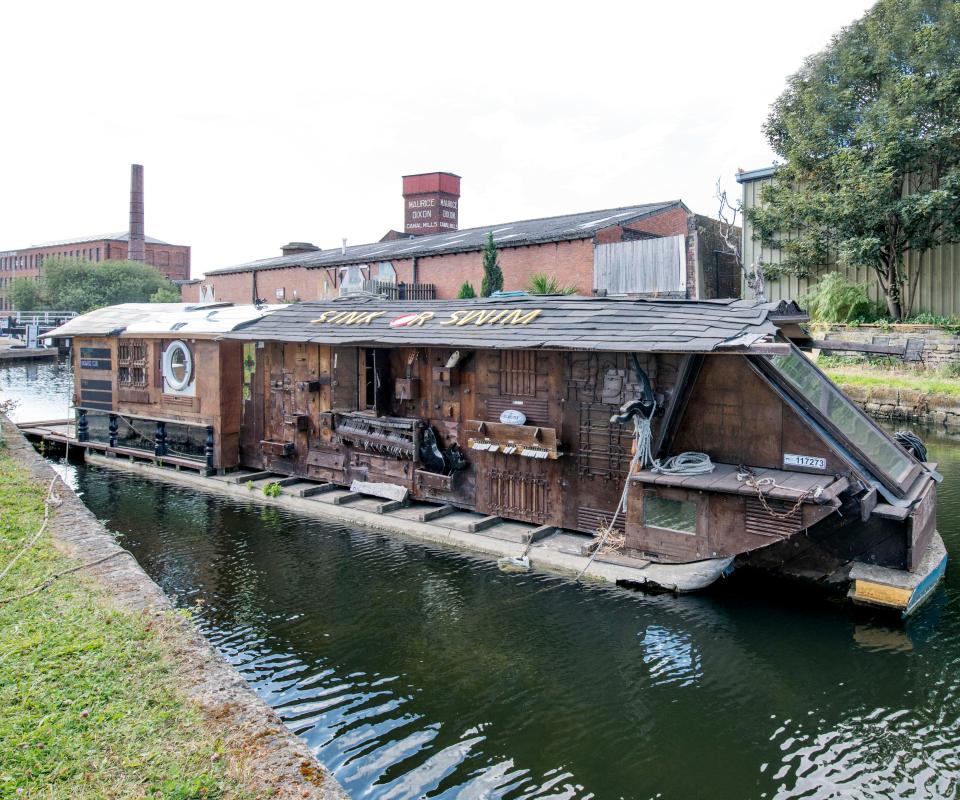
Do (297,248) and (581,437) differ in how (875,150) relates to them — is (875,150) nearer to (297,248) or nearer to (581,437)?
(581,437)

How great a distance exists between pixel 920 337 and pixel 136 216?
189ft

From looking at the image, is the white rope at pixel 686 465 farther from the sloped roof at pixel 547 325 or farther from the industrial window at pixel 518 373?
the industrial window at pixel 518 373

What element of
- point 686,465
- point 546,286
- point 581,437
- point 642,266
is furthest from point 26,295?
point 686,465

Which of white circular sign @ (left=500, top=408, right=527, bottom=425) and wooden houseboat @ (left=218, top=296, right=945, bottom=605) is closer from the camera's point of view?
wooden houseboat @ (left=218, top=296, right=945, bottom=605)

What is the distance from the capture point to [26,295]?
6362cm

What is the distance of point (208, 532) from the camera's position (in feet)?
38.6

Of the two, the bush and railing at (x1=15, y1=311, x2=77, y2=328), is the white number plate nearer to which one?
the bush

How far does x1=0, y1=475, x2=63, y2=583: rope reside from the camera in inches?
279

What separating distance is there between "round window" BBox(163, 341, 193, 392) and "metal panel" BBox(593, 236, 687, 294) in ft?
45.7

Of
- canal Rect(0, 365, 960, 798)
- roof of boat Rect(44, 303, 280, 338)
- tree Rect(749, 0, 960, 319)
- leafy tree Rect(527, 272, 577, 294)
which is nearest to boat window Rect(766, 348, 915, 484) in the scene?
canal Rect(0, 365, 960, 798)

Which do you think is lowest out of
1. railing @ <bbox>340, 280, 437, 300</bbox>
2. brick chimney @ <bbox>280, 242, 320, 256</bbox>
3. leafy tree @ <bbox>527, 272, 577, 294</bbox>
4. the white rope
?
the white rope

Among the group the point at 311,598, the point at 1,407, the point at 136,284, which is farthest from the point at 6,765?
the point at 136,284

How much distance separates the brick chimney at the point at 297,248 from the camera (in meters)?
43.5

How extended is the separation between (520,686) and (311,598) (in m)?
3.30
